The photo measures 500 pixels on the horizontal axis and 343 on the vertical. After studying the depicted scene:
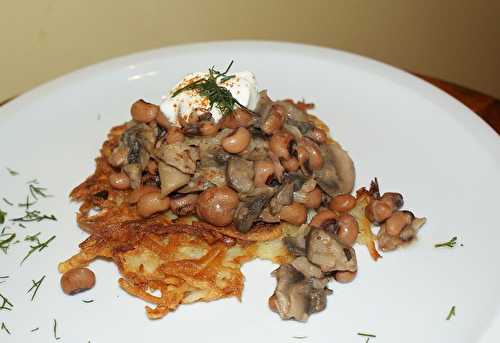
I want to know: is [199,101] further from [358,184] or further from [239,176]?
[358,184]

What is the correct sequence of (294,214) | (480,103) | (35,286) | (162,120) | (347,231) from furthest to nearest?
(480,103) → (162,120) → (294,214) → (347,231) → (35,286)

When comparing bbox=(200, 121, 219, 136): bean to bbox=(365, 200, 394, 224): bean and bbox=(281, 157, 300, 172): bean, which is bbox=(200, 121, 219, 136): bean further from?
bbox=(365, 200, 394, 224): bean

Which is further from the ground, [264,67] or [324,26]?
[324,26]

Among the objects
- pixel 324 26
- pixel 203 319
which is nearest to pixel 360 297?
pixel 203 319

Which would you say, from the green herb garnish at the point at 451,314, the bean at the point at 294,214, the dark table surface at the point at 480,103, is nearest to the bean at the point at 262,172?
the bean at the point at 294,214

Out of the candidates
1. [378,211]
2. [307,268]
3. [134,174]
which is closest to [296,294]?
[307,268]

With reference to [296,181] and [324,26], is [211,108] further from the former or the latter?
[324,26]
